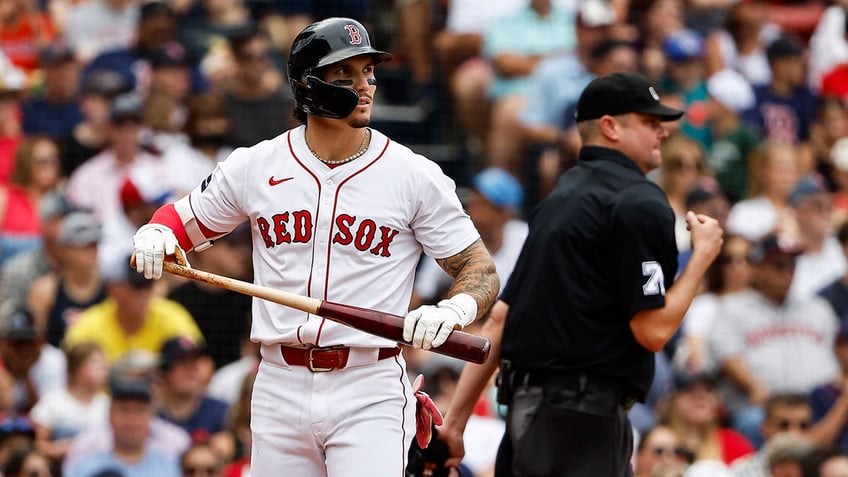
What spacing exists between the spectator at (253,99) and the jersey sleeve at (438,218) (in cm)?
526

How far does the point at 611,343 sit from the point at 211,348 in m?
4.22

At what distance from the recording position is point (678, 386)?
844 cm

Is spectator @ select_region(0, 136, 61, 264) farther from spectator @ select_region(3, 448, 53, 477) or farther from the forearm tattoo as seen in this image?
the forearm tattoo

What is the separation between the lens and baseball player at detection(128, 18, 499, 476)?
14.8 feet

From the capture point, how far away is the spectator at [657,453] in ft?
25.4

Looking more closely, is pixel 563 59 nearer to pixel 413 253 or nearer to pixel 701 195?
pixel 701 195

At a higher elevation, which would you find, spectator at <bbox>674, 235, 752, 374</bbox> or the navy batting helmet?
the navy batting helmet

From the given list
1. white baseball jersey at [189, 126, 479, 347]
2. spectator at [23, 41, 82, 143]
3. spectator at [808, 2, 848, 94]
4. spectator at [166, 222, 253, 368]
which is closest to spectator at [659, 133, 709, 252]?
spectator at [808, 2, 848, 94]

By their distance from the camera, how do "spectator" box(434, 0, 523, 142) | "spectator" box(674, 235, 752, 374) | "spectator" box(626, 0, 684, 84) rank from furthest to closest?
"spectator" box(626, 0, 684, 84) → "spectator" box(434, 0, 523, 142) → "spectator" box(674, 235, 752, 374)

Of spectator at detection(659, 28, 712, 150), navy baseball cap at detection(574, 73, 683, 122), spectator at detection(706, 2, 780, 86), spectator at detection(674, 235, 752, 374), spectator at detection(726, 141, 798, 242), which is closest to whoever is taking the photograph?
navy baseball cap at detection(574, 73, 683, 122)

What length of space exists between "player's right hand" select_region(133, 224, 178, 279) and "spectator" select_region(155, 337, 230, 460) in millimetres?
3559

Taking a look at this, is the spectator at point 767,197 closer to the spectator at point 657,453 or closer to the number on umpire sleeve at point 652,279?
Result: the spectator at point 657,453

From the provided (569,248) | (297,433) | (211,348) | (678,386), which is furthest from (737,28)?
(297,433)

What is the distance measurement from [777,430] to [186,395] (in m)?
3.28
